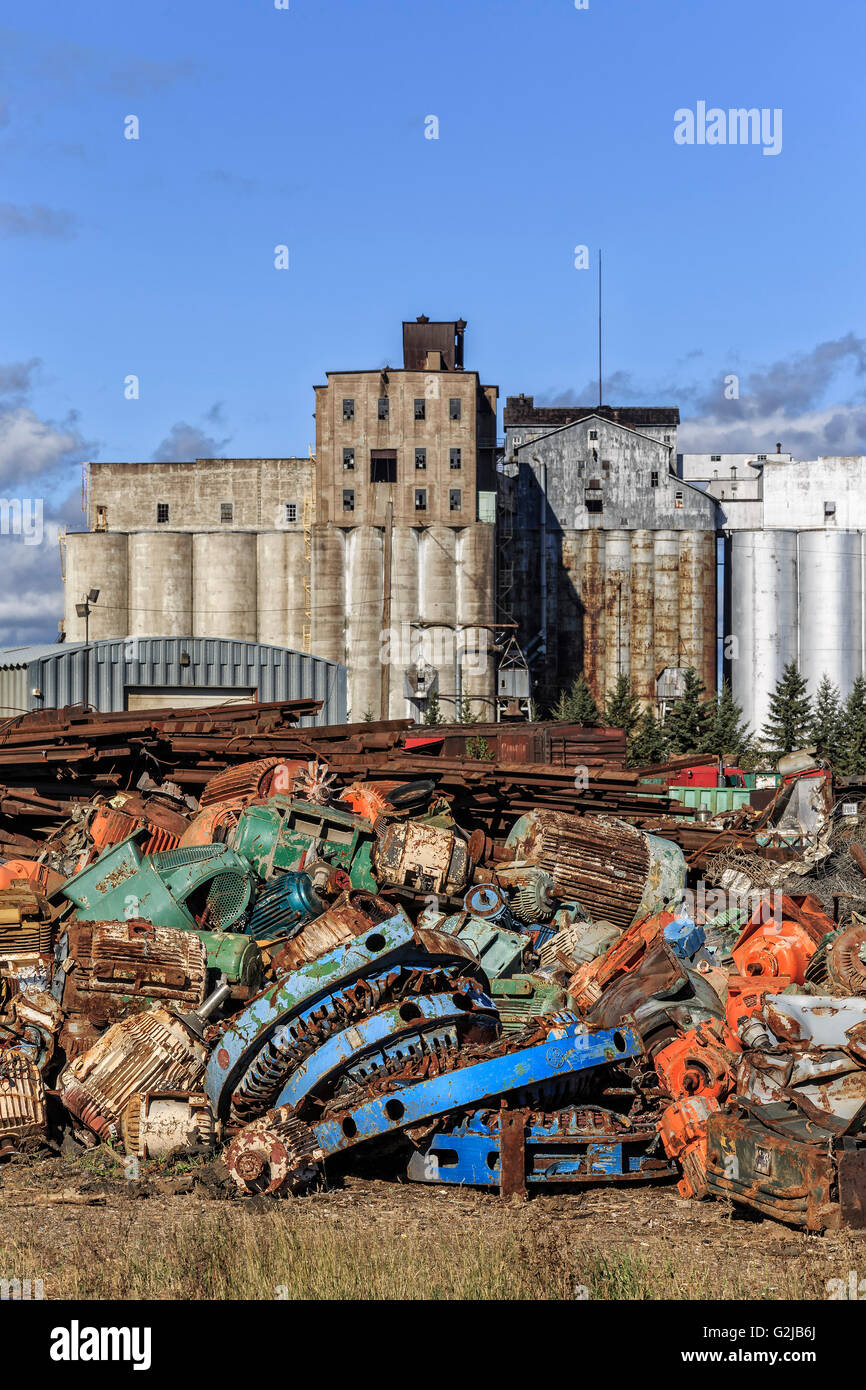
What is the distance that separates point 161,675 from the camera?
110 feet

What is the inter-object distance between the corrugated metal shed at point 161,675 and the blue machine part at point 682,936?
21428mm

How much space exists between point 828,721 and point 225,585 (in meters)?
23.4

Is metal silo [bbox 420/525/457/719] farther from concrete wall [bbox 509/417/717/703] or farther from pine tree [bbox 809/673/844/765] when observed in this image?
pine tree [bbox 809/673/844/765]

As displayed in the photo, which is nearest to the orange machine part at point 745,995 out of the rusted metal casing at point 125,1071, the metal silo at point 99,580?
the rusted metal casing at point 125,1071

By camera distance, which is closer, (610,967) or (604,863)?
(610,967)

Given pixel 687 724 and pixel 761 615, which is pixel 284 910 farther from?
pixel 761 615

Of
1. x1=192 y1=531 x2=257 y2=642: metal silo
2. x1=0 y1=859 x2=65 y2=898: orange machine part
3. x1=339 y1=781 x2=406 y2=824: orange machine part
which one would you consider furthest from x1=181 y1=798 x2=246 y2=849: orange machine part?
x1=192 y1=531 x2=257 y2=642: metal silo

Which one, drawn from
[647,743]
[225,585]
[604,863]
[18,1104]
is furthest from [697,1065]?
[225,585]

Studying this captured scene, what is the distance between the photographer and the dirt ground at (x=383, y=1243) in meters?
5.64

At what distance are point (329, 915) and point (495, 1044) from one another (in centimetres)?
217

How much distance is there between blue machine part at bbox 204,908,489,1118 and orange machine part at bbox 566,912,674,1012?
7.64ft

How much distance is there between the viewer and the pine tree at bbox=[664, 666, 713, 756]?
147 ft
